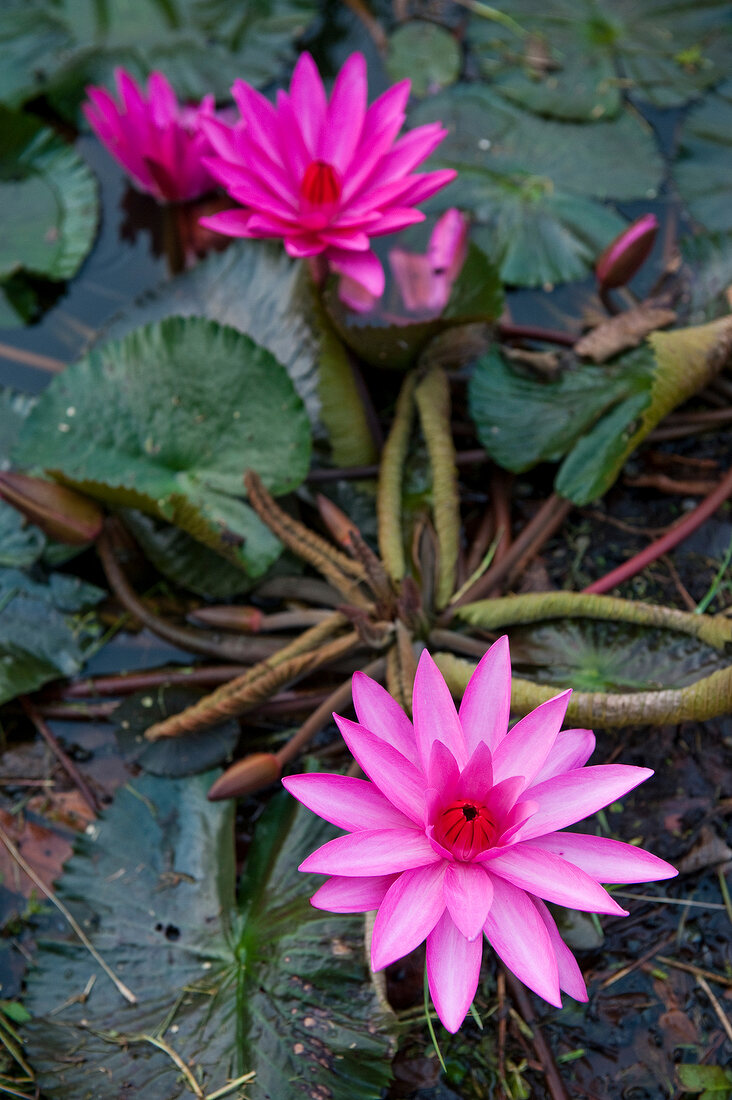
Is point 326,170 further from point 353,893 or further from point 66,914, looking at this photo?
point 66,914

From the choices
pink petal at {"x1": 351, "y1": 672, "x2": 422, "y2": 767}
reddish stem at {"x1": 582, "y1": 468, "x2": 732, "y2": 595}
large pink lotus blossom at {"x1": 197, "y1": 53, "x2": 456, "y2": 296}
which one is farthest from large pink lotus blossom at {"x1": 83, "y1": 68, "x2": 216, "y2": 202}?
pink petal at {"x1": 351, "y1": 672, "x2": 422, "y2": 767}

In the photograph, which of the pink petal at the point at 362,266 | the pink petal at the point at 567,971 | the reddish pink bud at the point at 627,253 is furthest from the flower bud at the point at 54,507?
the reddish pink bud at the point at 627,253

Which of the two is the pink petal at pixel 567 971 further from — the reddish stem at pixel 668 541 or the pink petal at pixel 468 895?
the reddish stem at pixel 668 541

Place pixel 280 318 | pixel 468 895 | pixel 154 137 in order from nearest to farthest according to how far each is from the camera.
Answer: pixel 468 895 → pixel 280 318 → pixel 154 137

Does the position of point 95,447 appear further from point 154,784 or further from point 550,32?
point 550,32

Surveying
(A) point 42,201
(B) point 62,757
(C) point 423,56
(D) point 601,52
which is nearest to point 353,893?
(B) point 62,757

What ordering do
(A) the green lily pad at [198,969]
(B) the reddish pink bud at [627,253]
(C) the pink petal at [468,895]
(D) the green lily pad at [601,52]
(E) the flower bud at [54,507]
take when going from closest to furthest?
1. (C) the pink petal at [468,895]
2. (A) the green lily pad at [198,969]
3. (E) the flower bud at [54,507]
4. (B) the reddish pink bud at [627,253]
5. (D) the green lily pad at [601,52]

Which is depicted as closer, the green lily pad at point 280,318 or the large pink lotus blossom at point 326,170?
the large pink lotus blossom at point 326,170
